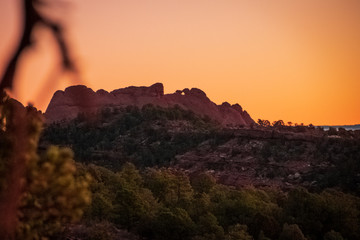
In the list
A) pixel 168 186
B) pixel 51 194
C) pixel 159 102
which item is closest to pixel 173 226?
pixel 168 186

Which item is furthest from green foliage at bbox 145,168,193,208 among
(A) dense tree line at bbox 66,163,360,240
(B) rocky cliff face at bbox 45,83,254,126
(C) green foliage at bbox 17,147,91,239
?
(B) rocky cliff face at bbox 45,83,254,126

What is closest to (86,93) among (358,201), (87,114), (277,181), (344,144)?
(87,114)

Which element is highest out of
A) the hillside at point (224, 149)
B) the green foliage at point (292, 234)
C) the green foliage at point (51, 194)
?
the hillside at point (224, 149)

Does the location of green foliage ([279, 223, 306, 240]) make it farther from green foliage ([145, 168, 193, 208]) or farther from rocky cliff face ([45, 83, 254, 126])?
rocky cliff face ([45, 83, 254, 126])

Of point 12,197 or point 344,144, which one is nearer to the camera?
point 12,197

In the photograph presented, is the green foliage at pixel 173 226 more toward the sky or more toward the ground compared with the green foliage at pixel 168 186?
more toward the ground

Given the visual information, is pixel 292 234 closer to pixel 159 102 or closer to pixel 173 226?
pixel 173 226

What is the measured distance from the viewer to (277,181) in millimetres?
53906

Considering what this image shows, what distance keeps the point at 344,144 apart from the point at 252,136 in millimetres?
14433

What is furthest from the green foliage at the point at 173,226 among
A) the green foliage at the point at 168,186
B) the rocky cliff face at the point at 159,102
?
the rocky cliff face at the point at 159,102

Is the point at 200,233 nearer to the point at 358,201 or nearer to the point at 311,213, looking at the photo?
the point at 311,213

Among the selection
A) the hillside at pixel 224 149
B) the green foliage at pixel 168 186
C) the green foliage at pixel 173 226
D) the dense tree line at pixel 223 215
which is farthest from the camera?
the hillside at pixel 224 149

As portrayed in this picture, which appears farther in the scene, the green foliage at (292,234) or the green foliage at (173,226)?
the green foliage at (173,226)

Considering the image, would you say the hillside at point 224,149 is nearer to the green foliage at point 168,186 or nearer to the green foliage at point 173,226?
the green foliage at point 168,186
